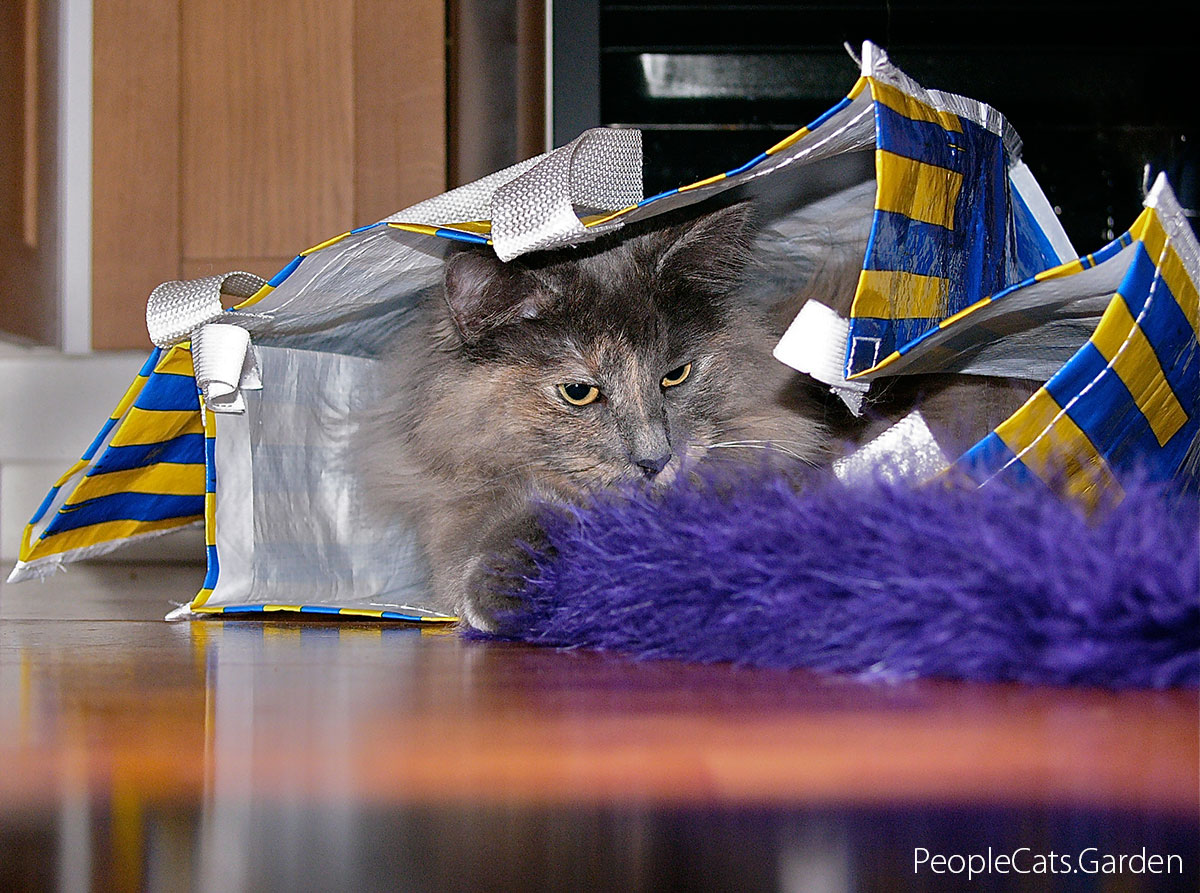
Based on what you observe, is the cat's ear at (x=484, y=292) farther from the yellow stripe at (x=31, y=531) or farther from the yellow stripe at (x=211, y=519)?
the yellow stripe at (x=31, y=531)

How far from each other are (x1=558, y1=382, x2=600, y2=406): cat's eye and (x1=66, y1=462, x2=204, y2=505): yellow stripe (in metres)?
0.53

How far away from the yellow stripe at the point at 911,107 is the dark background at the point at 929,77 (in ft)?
3.69

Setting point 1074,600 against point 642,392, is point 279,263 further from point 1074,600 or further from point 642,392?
point 1074,600

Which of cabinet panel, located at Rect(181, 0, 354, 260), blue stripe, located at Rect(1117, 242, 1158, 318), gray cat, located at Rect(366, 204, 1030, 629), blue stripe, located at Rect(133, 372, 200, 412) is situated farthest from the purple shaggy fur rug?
cabinet panel, located at Rect(181, 0, 354, 260)

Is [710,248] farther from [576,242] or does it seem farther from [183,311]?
[183,311]

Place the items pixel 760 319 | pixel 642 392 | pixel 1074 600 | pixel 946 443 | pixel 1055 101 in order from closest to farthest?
1. pixel 1074 600
2. pixel 946 443
3. pixel 642 392
4. pixel 760 319
5. pixel 1055 101

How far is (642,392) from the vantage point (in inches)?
46.7

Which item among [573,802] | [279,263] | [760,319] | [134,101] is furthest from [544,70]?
[573,802]

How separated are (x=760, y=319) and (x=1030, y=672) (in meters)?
0.80

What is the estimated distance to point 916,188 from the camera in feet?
2.99

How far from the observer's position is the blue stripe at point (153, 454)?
1.23 meters

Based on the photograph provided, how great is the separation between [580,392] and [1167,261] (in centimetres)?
63

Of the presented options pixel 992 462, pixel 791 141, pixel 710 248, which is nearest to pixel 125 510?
pixel 710 248

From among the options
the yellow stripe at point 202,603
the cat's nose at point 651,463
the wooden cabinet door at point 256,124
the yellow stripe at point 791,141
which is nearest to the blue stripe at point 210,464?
the yellow stripe at point 202,603
